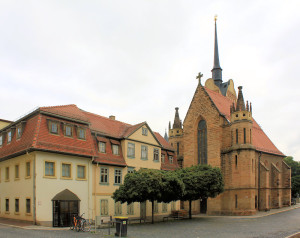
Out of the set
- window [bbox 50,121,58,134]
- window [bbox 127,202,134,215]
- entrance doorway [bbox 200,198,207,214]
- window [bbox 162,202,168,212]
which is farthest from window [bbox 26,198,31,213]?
entrance doorway [bbox 200,198,207,214]

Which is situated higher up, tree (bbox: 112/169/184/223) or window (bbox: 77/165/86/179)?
window (bbox: 77/165/86/179)

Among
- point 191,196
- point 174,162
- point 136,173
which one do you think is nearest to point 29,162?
point 136,173

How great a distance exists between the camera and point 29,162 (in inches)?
960

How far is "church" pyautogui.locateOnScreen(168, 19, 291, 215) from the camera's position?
37.7m

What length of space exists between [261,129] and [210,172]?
23.1 metres

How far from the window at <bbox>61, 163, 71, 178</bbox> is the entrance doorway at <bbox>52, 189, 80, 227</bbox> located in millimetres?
1238

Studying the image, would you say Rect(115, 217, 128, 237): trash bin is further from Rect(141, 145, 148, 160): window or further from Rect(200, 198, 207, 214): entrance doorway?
Rect(200, 198, 207, 214): entrance doorway

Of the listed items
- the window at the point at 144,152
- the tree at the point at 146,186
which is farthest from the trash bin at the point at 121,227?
the window at the point at 144,152

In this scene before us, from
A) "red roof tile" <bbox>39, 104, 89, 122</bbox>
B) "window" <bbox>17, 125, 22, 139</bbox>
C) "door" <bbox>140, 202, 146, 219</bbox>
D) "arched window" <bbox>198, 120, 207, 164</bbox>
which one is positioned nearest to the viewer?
"red roof tile" <bbox>39, 104, 89, 122</bbox>

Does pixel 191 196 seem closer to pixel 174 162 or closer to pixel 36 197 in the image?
pixel 174 162

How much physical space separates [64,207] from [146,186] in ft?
21.5

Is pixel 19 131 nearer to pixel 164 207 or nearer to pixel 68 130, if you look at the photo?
pixel 68 130

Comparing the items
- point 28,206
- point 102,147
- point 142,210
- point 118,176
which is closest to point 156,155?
point 142,210

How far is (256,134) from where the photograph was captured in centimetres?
4659
